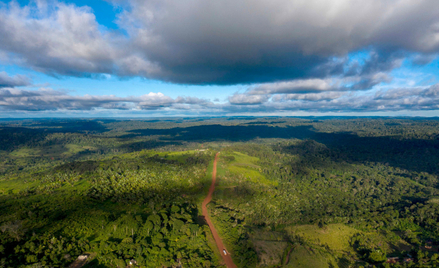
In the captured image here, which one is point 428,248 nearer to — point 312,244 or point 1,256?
point 312,244

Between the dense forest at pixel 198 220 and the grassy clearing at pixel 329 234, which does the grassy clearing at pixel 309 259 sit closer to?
the dense forest at pixel 198 220

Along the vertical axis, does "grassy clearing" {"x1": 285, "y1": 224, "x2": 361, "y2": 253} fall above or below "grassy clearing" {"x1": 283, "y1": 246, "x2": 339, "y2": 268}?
below

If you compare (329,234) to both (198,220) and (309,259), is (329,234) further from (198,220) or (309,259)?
(198,220)

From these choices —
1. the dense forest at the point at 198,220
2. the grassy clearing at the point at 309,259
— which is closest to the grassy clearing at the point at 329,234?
the dense forest at the point at 198,220

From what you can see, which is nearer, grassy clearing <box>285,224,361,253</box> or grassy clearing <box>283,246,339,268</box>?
grassy clearing <box>283,246,339,268</box>

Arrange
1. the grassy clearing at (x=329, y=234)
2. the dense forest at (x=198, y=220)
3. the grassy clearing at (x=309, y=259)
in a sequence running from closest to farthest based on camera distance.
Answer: the dense forest at (x=198, y=220), the grassy clearing at (x=309, y=259), the grassy clearing at (x=329, y=234)

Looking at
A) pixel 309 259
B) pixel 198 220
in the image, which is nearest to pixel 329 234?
pixel 309 259

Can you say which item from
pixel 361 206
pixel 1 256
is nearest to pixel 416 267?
pixel 361 206

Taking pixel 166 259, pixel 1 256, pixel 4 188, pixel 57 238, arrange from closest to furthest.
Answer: pixel 1 256 < pixel 166 259 < pixel 57 238 < pixel 4 188

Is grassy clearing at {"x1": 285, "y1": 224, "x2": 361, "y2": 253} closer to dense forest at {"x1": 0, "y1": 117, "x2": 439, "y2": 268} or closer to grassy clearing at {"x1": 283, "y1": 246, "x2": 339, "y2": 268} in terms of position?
dense forest at {"x1": 0, "y1": 117, "x2": 439, "y2": 268}

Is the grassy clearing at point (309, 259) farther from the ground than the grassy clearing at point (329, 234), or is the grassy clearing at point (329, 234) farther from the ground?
the grassy clearing at point (309, 259)

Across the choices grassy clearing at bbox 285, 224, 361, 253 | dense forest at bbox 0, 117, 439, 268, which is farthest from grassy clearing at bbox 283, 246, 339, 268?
grassy clearing at bbox 285, 224, 361, 253
